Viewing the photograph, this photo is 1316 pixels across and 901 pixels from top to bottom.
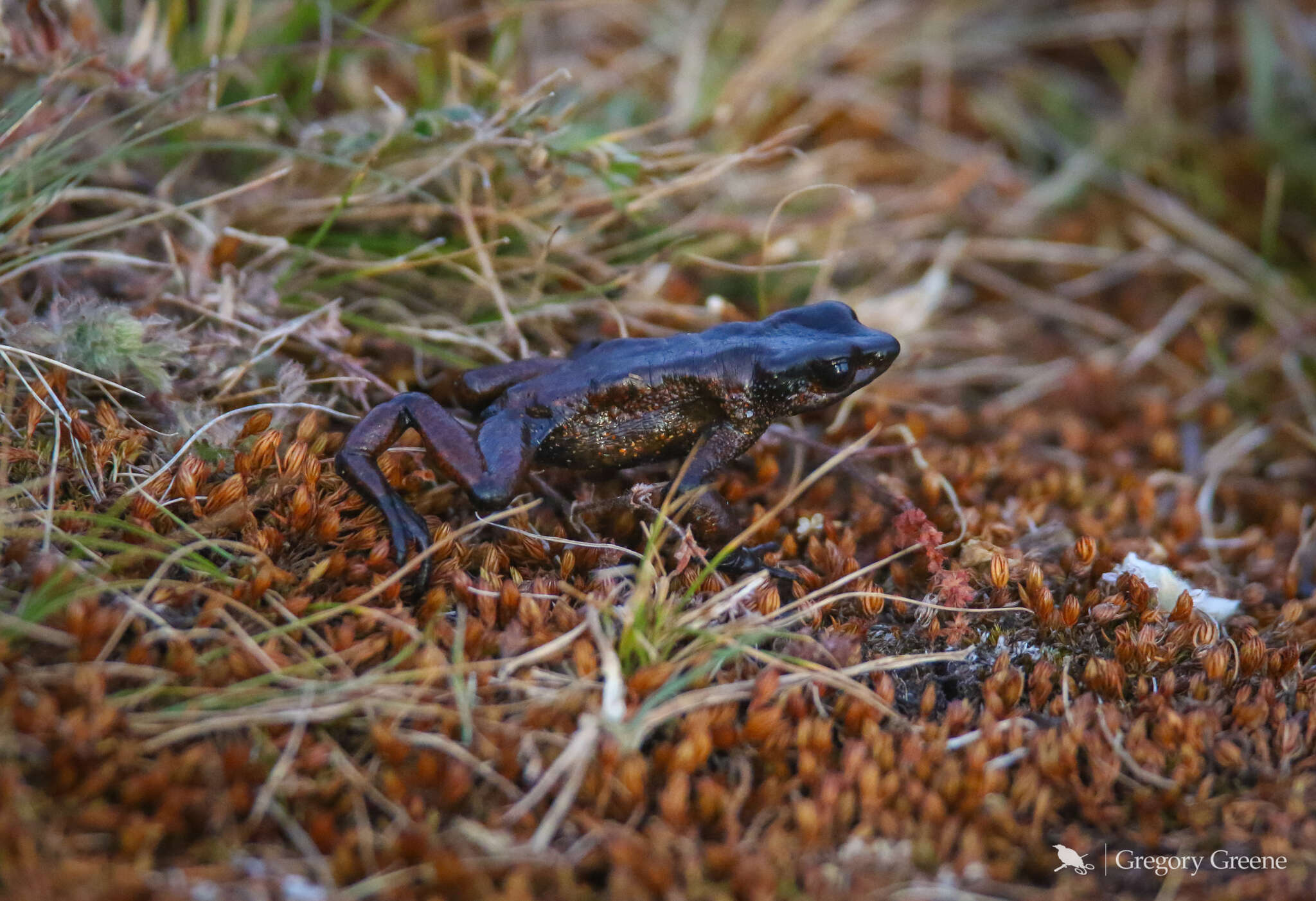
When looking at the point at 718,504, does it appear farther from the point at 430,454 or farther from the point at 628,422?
the point at 430,454

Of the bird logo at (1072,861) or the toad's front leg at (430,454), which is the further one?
the toad's front leg at (430,454)

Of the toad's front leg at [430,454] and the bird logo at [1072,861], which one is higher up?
the toad's front leg at [430,454]

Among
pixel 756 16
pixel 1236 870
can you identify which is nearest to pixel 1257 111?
pixel 756 16

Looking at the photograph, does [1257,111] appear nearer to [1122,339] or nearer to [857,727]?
[1122,339]

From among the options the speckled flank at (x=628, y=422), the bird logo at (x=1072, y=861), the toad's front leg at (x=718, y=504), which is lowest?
the bird logo at (x=1072, y=861)

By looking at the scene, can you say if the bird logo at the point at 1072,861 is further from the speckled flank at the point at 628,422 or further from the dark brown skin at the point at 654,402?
the speckled flank at the point at 628,422

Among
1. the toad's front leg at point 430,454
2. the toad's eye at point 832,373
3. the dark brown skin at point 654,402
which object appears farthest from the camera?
the toad's eye at point 832,373

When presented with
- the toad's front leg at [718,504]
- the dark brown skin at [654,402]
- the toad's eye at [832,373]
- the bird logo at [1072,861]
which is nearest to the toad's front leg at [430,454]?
the dark brown skin at [654,402]
